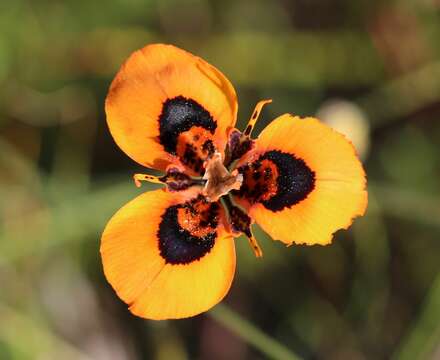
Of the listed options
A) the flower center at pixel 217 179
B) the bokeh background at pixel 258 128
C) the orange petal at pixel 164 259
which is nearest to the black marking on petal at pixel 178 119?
the flower center at pixel 217 179

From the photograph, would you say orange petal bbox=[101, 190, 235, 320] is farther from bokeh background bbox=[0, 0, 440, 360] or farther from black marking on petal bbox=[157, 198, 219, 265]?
bokeh background bbox=[0, 0, 440, 360]

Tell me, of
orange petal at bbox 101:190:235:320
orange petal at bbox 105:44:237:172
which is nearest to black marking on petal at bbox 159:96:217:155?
orange petal at bbox 105:44:237:172

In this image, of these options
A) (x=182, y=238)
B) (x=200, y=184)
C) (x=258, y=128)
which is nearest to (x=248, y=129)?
(x=200, y=184)

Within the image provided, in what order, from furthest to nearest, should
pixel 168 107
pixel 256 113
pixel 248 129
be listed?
1. pixel 168 107
2. pixel 248 129
3. pixel 256 113

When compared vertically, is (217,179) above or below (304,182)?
below

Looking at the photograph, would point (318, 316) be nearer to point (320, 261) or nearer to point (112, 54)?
point (320, 261)

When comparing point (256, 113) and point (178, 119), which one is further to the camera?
point (178, 119)

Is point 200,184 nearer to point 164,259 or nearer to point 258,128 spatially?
point 164,259

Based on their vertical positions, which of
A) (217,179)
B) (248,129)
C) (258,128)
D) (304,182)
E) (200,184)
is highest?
(248,129)

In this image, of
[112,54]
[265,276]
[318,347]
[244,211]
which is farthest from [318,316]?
[112,54]
